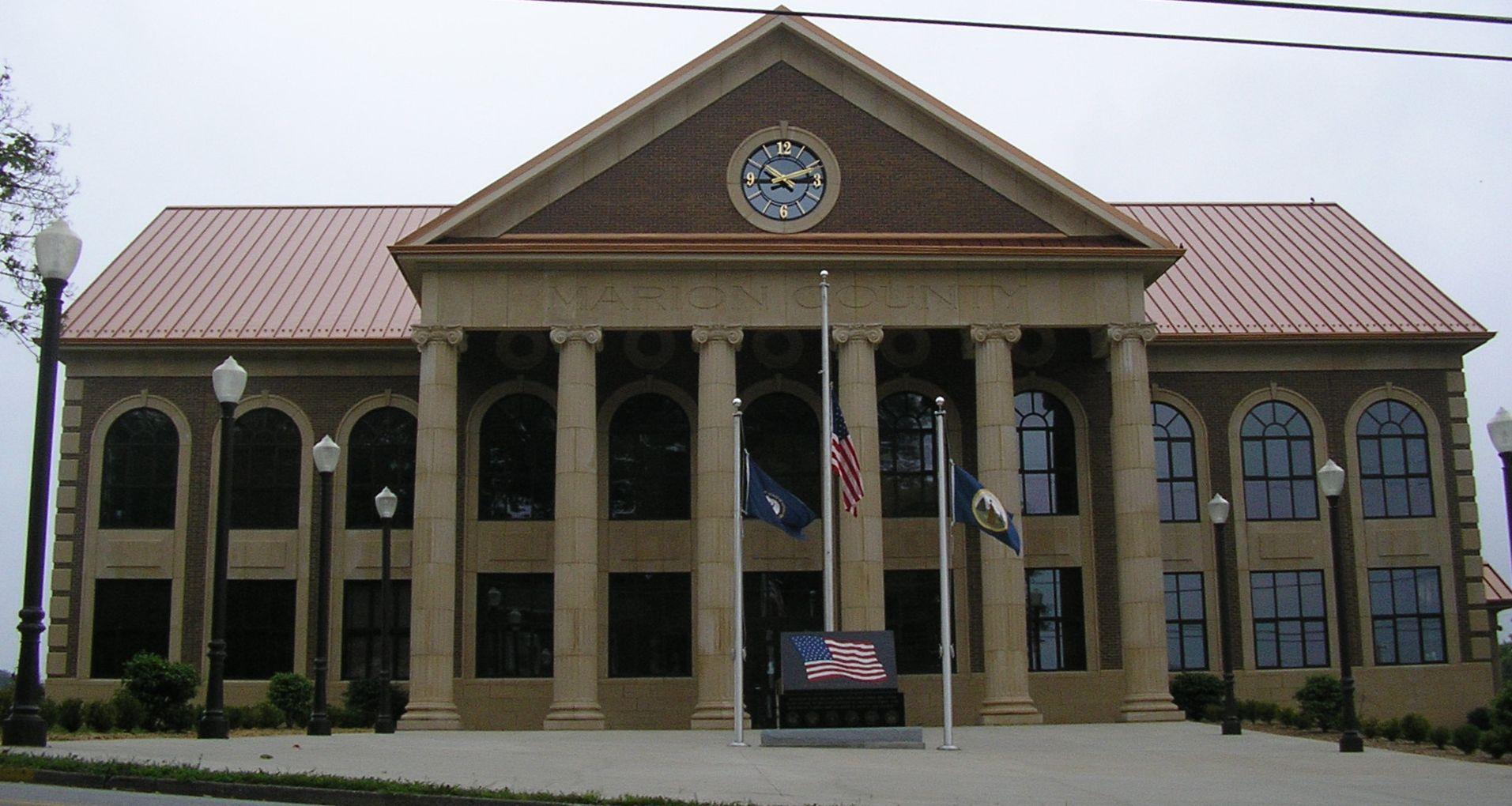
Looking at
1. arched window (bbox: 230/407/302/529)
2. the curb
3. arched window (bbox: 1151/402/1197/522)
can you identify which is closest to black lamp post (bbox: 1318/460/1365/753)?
arched window (bbox: 1151/402/1197/522)

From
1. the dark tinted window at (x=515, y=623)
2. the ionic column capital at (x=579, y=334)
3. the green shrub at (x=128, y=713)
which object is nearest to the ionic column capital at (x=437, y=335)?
the ionic column capital at (x=579, y=334)

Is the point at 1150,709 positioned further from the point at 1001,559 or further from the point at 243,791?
the point at 243,791

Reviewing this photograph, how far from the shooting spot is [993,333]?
115ft

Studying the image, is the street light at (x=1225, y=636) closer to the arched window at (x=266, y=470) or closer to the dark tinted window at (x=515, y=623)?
the dark tinted window at (x=515, y=623)

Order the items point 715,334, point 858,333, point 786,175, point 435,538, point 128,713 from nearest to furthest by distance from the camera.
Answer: point 128,713
point 435,538
point 715,334
point 858,333
point 786,175

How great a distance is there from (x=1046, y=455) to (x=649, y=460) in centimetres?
958

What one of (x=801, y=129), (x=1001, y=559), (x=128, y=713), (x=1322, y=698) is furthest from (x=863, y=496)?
(x=128, y=713)

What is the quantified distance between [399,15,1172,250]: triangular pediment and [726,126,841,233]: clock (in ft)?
0.64

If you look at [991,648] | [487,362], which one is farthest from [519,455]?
[991,648]

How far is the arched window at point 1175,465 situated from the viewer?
132 ft

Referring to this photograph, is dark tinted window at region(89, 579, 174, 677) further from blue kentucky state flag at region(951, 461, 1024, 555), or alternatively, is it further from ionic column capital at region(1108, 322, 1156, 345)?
ionic column capital at region(1108, 322, 1156, 345)

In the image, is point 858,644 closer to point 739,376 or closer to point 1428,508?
point 739,376

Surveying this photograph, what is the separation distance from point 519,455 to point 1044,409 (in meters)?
12.7

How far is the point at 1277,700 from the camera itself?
127 ft
